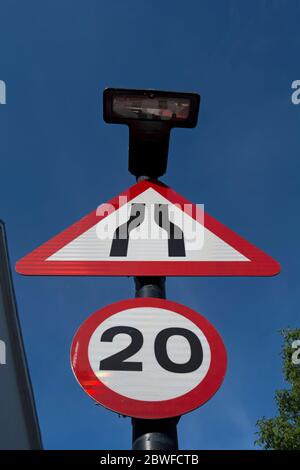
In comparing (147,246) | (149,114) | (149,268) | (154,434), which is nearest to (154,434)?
(154,434)

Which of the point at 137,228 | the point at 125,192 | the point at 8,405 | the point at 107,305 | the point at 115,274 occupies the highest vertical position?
the point at 125,192

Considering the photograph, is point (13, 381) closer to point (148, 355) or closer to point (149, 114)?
point (149, 114)

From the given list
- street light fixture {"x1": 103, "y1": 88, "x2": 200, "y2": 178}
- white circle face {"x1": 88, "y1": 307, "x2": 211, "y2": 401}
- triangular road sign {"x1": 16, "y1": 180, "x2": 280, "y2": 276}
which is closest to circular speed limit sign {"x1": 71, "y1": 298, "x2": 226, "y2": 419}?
white circle face {"x1": 88, "y1": 307, "x2": 211, "y2": 401}

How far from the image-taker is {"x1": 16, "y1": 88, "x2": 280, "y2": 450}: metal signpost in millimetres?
1280

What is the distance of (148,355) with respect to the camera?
1.38 m

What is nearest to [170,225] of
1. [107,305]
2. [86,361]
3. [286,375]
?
[107,305]

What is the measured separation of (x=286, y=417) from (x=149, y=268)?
479 inches

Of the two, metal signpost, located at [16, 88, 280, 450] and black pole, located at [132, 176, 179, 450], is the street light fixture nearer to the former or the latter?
metal signpost, located at [16, 88, 280, 450]

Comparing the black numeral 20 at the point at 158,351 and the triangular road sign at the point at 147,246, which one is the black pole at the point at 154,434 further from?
the triangular road sign at the point at 147,246

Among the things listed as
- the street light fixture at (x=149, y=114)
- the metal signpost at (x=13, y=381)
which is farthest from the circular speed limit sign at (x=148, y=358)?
the metal signpost at (x=13, y=381)

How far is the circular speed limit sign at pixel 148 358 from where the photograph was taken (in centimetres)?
126
